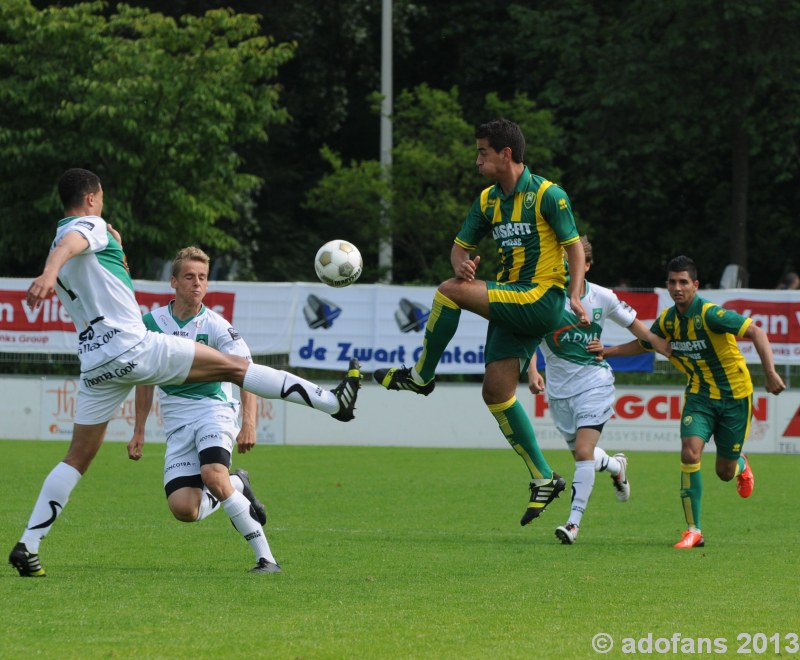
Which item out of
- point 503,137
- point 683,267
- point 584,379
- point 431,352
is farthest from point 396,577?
point 683,267

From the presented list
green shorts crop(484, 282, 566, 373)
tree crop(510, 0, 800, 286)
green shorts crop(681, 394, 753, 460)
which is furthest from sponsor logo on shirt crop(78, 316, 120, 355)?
tree crop(510, 0, 800, 286)

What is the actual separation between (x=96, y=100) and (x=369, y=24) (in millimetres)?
12533

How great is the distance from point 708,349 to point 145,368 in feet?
16.0

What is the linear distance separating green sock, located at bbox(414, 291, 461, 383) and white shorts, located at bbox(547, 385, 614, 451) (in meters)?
2.53

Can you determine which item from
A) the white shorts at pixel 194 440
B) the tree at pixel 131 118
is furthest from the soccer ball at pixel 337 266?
the tree at pixel 131 118

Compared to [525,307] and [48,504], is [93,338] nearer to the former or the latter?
[48,504]

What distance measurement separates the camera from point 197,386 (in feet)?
28.9

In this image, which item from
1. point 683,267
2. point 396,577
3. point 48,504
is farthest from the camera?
point 683,267

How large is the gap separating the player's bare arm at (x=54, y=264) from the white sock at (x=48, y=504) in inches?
50.3

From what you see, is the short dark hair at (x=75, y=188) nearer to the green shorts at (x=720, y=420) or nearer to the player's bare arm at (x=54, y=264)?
Result: the player's bare arm at (x=54, y=264)

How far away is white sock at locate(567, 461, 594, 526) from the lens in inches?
419

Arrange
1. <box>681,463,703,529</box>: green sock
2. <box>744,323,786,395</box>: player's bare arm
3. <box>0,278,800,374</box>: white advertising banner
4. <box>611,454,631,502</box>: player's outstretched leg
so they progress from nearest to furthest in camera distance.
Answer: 1. <box>744,323,786,395</box>: player's bare arm
2. <box>681,463,703,529</box>: green sock
3. <box>611,454,631,502</box>: player's outstretched leg
4. <box>0,278,800,374</box>: white advertising banner

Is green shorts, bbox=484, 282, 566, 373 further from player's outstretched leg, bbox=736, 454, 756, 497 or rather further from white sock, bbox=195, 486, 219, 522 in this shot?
player's outstretched leg, bbox=736, 454, 756, 497

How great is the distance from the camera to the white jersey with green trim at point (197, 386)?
28.5 feet
